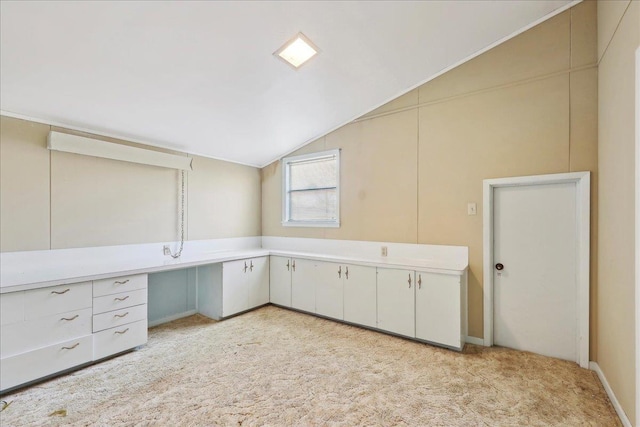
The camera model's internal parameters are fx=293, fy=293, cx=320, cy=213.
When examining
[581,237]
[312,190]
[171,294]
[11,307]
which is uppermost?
[312,190]

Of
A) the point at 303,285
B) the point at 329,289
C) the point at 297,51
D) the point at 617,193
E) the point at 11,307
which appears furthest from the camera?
the point at 303,285

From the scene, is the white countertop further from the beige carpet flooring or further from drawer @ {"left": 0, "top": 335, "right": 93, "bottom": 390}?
the beige carpet flooring

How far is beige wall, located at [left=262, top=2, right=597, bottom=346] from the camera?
9.41ft

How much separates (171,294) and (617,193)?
195 inches

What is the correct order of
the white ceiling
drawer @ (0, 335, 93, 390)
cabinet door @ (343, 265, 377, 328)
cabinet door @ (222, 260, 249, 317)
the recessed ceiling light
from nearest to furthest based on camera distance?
the white ceiling, drawer @ (0, 335, 93, 390), the recessed ceiling light, cabinet door @ (343, 265, 377, 328), cabinet door @ (222, 260, 249, 317)

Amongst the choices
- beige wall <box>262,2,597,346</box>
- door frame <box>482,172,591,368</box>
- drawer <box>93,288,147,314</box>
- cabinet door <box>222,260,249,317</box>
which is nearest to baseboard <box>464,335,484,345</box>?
beige wall <box>262,2,597,346</box>

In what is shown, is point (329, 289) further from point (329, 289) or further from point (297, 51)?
point (297, 51)

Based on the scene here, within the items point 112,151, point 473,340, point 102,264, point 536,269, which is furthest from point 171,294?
point 536,269

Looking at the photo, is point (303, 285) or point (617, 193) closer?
point (617, 193)

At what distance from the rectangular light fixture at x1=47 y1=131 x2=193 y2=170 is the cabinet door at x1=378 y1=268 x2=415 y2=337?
10.2ft

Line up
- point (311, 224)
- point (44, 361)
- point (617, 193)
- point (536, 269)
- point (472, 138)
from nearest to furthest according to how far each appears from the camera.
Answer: point (617, 193) < point (44, 361) < point (536, 269) < point (472, 138) < point (311, 224)

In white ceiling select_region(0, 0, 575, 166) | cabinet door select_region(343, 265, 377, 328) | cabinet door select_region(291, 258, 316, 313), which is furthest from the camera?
cabinet door select_region(291, 258, 316, 313)

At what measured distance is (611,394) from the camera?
229 centimetres

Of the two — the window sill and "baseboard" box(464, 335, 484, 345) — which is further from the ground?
the window sill
